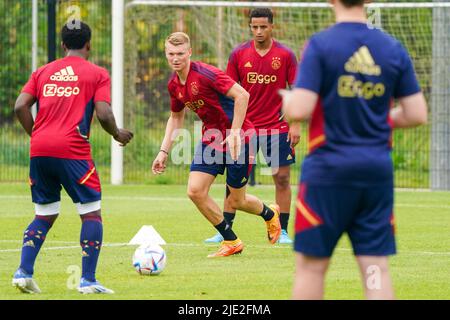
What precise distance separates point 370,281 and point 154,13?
1788 cm

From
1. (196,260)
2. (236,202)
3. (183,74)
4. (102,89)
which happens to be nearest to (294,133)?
(236,202)

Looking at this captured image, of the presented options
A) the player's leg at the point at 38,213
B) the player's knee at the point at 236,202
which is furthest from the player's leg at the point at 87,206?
the player's knee at the point at 236,202

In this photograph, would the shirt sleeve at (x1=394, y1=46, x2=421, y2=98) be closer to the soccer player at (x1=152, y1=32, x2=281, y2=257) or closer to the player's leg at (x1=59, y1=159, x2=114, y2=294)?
the player's leg at (x1=59, y1=159, x2=114, y2=294)

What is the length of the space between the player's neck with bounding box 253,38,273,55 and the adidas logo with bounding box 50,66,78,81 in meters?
4.93

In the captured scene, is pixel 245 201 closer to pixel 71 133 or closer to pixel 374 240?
pixel 71 133

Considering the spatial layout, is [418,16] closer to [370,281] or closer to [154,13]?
[154,13]

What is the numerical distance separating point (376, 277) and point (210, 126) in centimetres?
556

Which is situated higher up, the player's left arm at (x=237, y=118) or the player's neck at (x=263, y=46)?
the player's neck at (x=263, y=46)

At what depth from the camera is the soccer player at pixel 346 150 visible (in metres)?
5.88

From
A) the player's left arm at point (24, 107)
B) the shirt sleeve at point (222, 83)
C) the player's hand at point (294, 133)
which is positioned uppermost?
the shirt sleeve at point (222, 83)

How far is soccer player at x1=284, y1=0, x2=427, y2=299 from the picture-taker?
5.88 metres

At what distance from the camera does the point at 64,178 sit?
8.46 m

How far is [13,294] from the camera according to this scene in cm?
852

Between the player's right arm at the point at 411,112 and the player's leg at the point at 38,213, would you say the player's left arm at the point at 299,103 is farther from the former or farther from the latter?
the player's leg at the point at 38,213
